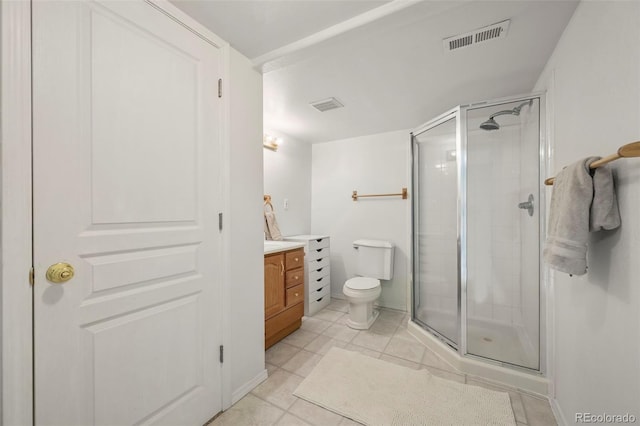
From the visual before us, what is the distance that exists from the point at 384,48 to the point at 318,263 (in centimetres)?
216

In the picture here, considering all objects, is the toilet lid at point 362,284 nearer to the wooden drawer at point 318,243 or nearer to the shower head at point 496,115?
the wooden drawer at point 318,243

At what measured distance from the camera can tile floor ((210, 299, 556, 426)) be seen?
140cm

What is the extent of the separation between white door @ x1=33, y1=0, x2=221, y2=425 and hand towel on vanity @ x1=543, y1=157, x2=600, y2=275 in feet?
5.24

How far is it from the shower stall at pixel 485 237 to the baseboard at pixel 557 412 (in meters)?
0.15

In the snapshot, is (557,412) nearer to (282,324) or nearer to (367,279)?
(367,279)

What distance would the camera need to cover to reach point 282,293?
2.29 meters

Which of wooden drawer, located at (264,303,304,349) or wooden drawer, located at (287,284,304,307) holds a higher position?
wooden drawer, located at (287,284,304,307)

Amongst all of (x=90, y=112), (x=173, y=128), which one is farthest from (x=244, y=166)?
(x=90, y=112)

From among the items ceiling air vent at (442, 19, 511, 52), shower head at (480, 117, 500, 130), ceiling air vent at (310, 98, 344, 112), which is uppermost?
ceiling air vent at (310, 98, 344, 112)

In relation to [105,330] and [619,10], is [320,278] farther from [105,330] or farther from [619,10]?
[619,10]

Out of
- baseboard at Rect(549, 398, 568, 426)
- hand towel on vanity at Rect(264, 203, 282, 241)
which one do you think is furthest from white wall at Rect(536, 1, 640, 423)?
hand towel on vanity at Rect(264, 203, 282, 241)

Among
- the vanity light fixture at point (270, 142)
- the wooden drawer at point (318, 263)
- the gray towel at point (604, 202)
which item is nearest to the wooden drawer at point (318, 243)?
the wooden drawer at point (318, 263)

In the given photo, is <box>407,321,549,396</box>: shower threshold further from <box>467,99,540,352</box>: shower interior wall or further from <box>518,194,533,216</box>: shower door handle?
<box>518,194,533,216</box>: shower door handle

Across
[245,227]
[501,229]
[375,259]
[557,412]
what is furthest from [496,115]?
A: [245,227]
